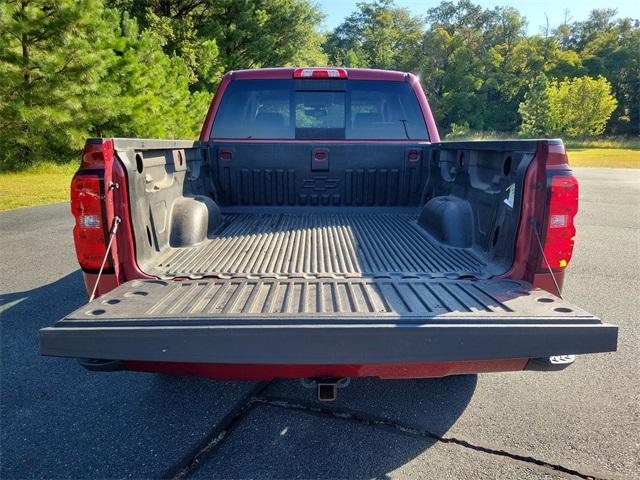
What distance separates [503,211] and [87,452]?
103 inches

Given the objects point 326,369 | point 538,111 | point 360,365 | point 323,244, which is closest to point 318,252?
point 323,244

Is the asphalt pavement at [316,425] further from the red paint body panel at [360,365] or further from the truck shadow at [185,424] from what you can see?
the red paint body panel at [360,365]

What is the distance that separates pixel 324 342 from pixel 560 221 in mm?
1431

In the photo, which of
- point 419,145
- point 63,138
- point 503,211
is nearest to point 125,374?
point 503,211

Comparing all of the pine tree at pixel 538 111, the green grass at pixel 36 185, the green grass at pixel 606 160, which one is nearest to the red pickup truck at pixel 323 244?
the green grass at pixel 36 185

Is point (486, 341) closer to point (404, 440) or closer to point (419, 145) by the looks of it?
point (404, 440)

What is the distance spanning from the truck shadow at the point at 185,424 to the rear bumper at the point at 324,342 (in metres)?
0.79

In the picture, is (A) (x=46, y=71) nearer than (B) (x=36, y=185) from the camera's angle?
No

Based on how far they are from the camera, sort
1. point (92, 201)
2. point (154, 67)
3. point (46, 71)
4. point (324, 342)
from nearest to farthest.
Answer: point (324, 342) → point (92, 201) → point (46, 71) → point (154, 67)

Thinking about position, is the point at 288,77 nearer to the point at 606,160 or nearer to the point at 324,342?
the point at 324,342

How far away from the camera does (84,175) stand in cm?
227

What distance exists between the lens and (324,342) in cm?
174

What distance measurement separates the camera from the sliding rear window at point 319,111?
420 cm

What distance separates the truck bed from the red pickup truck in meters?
0.02
